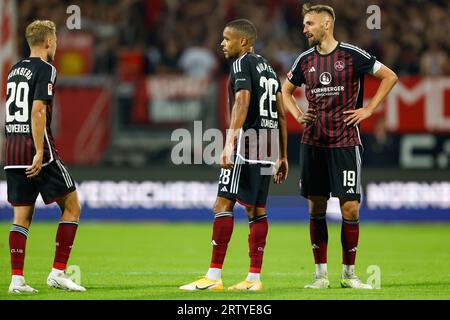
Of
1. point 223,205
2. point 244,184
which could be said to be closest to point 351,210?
point 244,184

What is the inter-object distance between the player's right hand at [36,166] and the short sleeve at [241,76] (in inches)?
71.0

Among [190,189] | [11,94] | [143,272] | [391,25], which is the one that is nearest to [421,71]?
[391,25]

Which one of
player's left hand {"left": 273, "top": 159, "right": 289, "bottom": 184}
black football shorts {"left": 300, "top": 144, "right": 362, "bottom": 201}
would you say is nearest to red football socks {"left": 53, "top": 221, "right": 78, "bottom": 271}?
player's left hand {"left": 273, "top": 159, "right": 289, "bottom": 184}

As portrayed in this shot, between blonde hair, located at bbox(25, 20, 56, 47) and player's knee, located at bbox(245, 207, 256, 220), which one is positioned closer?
blonde hair, located at bbox(25, 20, 56, 47)

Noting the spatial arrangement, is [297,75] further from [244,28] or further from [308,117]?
[244,28]

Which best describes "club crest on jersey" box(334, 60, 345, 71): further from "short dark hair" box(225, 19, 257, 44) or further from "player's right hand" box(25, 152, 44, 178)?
"player's right hand" box(25, 152, 44, 178)

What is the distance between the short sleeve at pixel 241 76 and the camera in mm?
8492

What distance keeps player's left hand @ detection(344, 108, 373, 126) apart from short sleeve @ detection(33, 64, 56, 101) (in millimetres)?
2675

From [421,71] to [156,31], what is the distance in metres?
5.35

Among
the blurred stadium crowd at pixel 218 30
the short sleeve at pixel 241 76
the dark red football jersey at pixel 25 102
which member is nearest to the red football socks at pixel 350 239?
the short sleeve at pixel 241 76

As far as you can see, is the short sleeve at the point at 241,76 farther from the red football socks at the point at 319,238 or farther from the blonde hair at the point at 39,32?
the blonde hair at the point at 39,32

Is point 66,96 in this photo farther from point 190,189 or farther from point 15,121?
point 15,121

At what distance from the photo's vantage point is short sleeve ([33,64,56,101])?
835 centimetres

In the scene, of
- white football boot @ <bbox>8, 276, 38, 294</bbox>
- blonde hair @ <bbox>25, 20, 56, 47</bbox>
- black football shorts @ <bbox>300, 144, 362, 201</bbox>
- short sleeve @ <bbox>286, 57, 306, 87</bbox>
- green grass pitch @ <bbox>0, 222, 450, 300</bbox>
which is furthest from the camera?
Result: short sleeve @ <bbox>286, 57, 306, 87</bbox>
